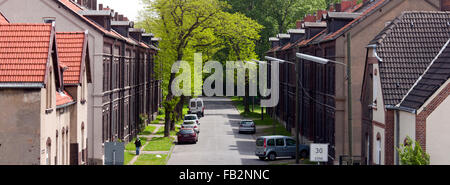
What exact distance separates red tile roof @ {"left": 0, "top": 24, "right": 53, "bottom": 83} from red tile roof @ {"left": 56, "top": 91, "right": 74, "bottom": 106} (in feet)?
10.2

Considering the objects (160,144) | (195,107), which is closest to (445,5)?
(160,144)

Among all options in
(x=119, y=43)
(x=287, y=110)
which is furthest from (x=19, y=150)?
(x=287, y=110)

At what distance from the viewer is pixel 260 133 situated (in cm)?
5709

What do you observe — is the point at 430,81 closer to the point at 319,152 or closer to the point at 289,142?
the point at 319,152

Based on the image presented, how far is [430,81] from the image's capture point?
2412 cm

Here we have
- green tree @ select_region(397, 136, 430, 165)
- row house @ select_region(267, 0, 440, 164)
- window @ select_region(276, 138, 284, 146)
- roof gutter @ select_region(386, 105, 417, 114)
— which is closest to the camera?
green tree @ select_region(397, 136, 430, 165)

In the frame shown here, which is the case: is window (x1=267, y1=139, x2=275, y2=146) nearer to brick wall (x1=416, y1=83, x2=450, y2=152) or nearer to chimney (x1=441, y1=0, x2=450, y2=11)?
chimney (x1=441, y1=0, x2=450, y2=11)

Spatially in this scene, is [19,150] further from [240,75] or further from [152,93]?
[240,75]

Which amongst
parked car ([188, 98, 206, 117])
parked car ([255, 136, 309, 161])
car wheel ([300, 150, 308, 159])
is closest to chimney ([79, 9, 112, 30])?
parked car ([255, 136, 309, 161])

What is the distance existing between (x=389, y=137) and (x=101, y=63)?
1838 centimetres

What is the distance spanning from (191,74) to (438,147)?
3504 cm

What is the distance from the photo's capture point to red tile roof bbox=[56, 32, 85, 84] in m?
28.1

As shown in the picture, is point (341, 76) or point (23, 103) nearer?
point (23, 103)

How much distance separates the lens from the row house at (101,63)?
37.2 meters
